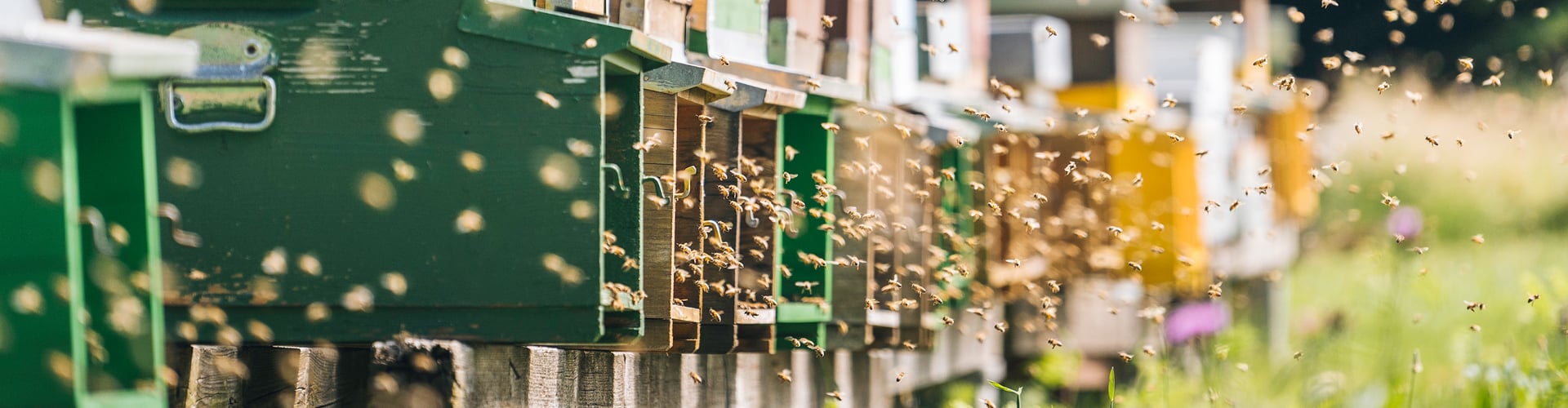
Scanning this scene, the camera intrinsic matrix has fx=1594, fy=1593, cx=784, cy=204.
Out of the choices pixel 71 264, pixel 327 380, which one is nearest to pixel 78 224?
pixel 71 264

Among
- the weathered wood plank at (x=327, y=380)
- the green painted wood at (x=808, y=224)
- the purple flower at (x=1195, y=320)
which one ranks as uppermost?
the green painted wood at (x=808, y=224)

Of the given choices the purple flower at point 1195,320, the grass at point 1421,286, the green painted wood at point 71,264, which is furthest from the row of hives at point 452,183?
the purple flower at point 1195,320

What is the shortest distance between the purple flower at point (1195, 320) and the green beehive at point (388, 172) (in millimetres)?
5477

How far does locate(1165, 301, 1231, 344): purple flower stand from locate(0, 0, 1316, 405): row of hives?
10.4 feet

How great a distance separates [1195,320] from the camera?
9281 millimetres

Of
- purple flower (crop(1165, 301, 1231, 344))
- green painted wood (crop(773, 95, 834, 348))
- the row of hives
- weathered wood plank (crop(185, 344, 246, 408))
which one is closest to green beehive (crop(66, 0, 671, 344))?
the row of hives

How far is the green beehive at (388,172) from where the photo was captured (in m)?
3.89

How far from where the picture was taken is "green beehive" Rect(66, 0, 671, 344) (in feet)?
12.8

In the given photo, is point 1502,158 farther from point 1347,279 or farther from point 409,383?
point 409,383

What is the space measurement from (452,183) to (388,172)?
159mm

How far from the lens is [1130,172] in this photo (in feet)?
32.8

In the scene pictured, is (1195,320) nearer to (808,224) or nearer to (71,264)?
(808,224)

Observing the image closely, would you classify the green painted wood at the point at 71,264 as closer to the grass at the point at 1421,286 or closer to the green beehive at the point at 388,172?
the green beehive at the point at 388,172

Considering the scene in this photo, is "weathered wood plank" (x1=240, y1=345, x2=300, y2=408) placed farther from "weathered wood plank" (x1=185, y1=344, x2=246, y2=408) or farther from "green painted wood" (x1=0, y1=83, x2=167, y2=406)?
"green painted wood" (x1=0, y1=83, x2=167, y2=406)
